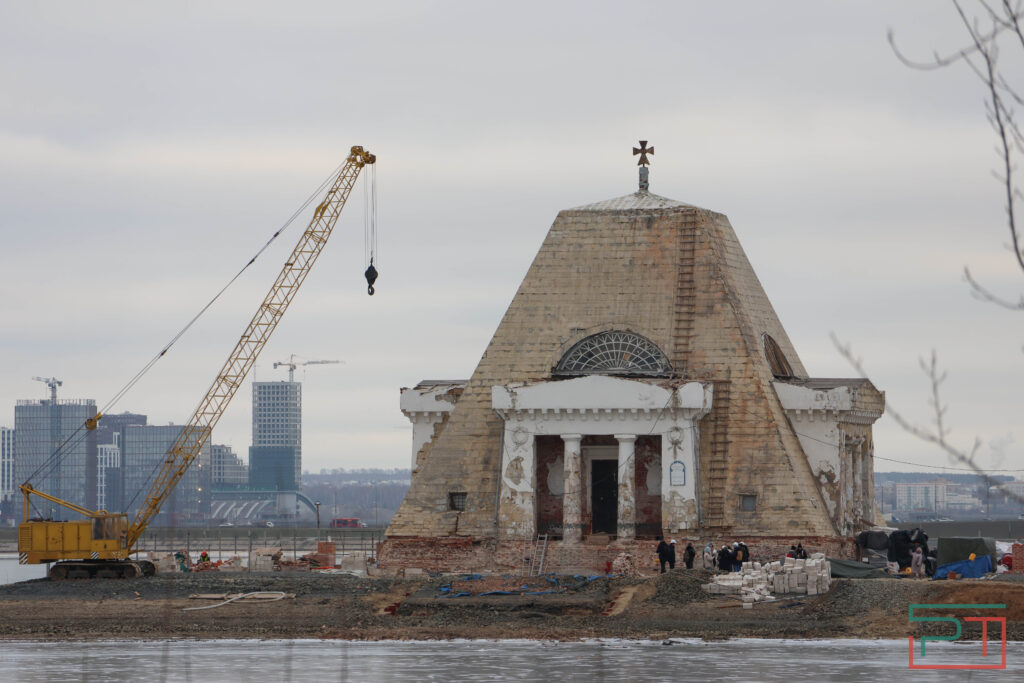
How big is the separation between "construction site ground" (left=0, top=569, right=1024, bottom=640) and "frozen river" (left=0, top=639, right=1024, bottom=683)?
229 centimetres

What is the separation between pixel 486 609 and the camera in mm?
53094

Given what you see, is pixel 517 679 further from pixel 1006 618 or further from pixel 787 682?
pixel 1006 618

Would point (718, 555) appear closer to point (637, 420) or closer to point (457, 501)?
point (637, 420)

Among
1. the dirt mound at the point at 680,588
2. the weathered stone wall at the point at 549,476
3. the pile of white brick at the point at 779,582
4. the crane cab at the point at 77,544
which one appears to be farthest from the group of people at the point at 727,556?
the crane cab at the point at 77,544

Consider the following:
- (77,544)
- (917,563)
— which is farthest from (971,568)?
(77,544)

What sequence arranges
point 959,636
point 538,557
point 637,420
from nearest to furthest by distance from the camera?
point 959,636
point 637,420
point 538,557

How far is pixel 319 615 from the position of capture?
176 feet

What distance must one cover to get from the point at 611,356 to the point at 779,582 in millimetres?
14927

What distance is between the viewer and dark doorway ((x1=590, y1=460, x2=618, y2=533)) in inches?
2589

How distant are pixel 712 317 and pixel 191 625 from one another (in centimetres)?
2353

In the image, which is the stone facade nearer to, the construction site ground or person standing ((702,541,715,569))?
person standing ((702,541,715,569))

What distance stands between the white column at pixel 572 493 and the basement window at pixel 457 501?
4.43 meters

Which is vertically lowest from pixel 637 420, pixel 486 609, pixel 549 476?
pixel 486 609

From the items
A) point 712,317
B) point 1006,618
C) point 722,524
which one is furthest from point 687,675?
point 712,317
